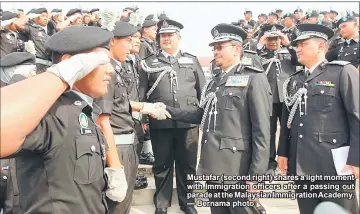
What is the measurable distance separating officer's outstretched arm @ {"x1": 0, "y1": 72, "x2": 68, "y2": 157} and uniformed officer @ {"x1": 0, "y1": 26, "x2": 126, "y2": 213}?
0.04 m

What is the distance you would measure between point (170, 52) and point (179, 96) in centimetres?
65

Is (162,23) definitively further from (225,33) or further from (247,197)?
(247,197)

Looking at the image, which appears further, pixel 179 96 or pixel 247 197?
pixel 179 96

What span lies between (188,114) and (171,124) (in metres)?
0.73

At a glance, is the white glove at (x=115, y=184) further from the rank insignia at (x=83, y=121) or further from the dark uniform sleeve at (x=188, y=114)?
the dark uniform sleeve at (x=188, y=114)

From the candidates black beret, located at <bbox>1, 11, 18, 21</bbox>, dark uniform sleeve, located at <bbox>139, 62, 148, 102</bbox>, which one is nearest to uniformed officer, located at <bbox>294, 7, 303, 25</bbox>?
black beret, located at <bbox>1, 11, 18, 21</bbox>

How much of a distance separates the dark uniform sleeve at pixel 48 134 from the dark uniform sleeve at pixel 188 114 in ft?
8.20

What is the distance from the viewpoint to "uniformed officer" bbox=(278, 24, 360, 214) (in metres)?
3.24

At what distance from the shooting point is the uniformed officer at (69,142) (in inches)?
63.9

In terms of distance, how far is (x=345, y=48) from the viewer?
755cm

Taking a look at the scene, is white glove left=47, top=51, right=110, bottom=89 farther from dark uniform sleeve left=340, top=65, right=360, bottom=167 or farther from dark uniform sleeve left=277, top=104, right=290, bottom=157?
dark uniform sleeve left=277, top=104, right=290, bottom=157

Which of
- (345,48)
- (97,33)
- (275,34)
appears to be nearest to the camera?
(97,33)

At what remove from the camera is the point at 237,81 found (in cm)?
366

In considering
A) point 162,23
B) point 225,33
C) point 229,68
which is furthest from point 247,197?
point 162,23
